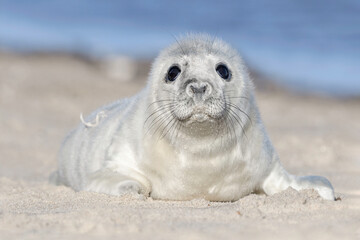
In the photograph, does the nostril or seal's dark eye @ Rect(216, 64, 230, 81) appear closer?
the nostril

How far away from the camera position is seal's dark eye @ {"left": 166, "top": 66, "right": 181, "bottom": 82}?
13.8 feet

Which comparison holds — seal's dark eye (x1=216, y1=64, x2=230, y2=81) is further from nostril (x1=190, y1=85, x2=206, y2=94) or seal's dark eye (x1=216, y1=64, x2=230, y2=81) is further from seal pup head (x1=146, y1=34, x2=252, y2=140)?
nostril (x1=190, y1=85, x2=206, y2=94)

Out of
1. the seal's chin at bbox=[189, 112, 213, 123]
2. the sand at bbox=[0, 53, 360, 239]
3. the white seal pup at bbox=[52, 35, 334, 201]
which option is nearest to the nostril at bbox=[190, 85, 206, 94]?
the white seal pup at bbox=[52, 35, 334, 201]

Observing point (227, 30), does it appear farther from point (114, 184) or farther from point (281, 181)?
point (114, 184)

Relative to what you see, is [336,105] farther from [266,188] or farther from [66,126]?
[266,188]

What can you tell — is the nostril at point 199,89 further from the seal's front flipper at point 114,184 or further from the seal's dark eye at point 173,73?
the seal's front flipper at point 114,184

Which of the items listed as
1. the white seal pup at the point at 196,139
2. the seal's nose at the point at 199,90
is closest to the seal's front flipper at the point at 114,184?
the white seal pup at the point at 196,139

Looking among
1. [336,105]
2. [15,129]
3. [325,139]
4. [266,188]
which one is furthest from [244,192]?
[336,105]

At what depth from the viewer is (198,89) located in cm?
381

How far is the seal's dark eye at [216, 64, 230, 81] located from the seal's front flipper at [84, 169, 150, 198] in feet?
2.83

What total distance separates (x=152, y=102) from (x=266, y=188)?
3.07ft

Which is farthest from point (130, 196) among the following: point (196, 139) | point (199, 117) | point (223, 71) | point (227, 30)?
point (227, 30)

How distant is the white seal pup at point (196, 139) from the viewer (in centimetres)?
395

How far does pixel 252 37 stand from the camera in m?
16.7
